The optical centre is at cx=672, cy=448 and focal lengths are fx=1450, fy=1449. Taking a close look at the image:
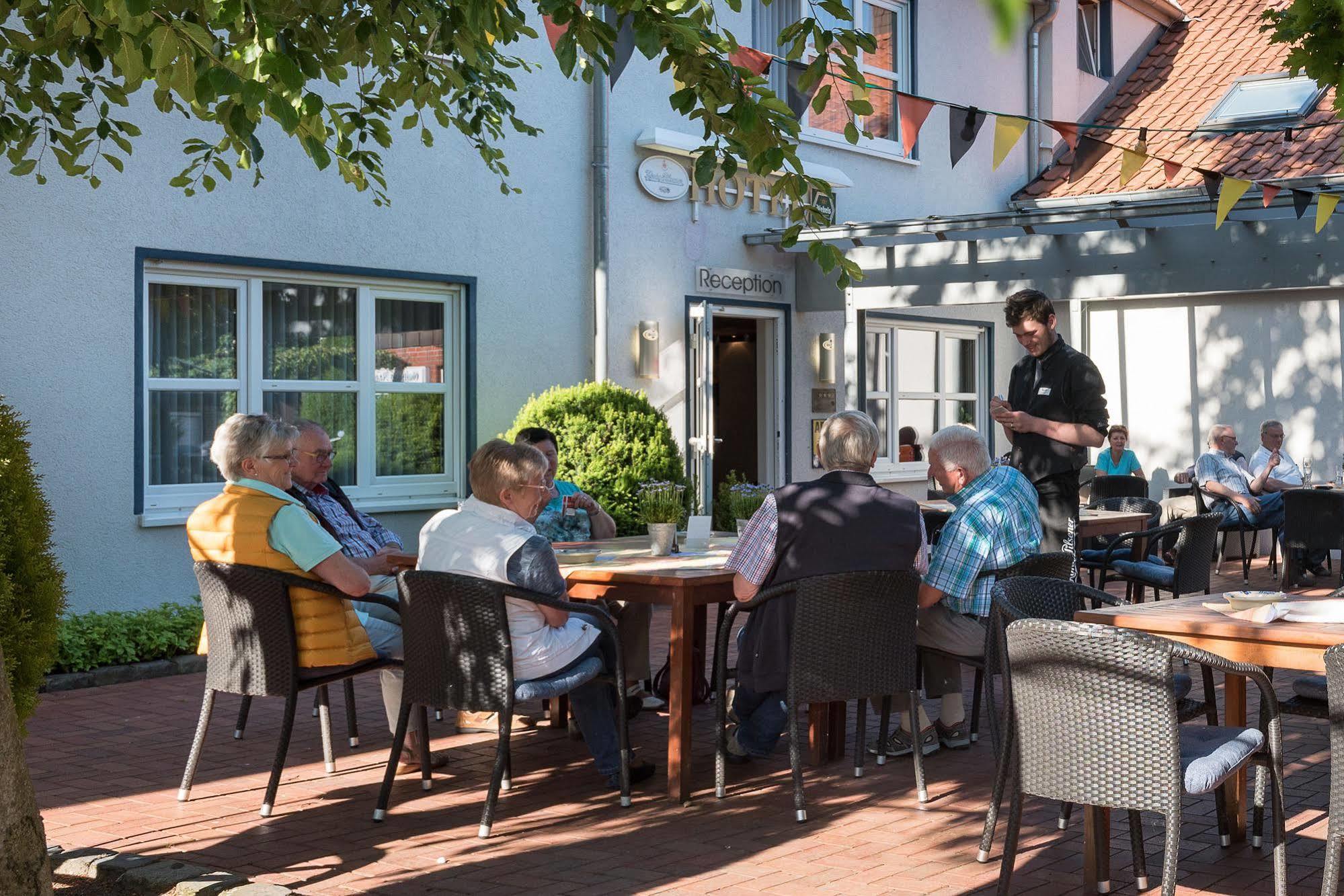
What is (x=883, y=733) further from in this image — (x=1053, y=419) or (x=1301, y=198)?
(x=1301, y=198)

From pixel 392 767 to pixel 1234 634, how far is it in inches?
108

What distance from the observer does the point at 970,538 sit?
542 cm

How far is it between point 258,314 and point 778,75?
610 cm

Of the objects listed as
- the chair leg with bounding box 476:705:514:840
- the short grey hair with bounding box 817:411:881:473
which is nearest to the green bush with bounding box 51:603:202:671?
the chair leg with bounding box 476:705:514:840

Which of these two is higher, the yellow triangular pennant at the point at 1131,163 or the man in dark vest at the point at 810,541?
the yellow triangular pennant at the point at 1131,163

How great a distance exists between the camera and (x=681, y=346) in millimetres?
12242

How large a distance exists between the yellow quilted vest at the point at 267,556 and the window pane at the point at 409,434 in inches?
196

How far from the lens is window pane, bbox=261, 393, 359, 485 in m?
9.59

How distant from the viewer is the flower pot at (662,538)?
230 inches

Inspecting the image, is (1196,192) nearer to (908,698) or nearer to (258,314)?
(258,314)

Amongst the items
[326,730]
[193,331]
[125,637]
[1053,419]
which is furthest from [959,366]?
[326,730]

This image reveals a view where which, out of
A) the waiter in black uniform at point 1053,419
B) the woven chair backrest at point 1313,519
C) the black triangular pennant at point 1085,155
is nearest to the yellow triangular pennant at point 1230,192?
the black triangular pennant at point 1085,155

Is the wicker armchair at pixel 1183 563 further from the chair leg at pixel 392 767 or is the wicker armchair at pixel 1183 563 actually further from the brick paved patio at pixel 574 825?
the chair leg at pixel 392 767

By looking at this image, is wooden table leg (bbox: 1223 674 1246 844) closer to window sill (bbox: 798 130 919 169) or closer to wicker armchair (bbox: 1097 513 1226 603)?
wicker armchair (bbox: 1097 513 1226 603)
